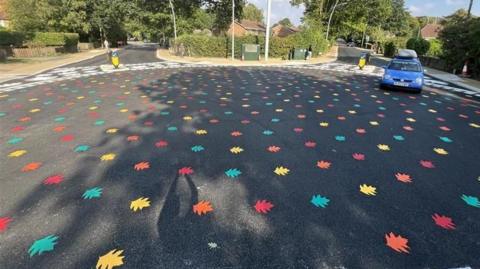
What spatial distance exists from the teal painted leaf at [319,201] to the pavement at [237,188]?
0.01m

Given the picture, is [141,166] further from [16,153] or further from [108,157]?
[16,153]

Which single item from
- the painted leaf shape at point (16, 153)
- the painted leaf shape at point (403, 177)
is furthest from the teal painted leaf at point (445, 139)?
the painted leaf shape at point (16, 153)

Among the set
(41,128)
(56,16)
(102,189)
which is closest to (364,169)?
(102,189)

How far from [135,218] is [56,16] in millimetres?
50725

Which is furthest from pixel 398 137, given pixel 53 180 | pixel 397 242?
pixel 53 180

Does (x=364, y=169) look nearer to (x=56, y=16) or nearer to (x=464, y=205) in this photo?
(x=464, y=205)

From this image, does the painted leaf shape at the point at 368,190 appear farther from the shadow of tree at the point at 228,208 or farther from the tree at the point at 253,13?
the tree at the point at 253,13

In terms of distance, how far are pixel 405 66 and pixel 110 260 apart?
13605mm

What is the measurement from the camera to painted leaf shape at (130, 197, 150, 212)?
3596 millimetres

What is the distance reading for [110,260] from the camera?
278 centimetres

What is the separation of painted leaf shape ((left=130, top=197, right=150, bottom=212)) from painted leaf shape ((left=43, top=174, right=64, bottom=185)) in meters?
1.42

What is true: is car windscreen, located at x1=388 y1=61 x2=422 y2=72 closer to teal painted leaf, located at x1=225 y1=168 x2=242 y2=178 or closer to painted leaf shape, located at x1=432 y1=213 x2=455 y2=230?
painted leaf shape, located at x1=432 y1=213 x2=455 y2=230

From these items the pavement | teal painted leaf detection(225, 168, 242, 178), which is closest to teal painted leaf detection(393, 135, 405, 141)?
the pavement

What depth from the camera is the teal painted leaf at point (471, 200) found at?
3.79 metres
